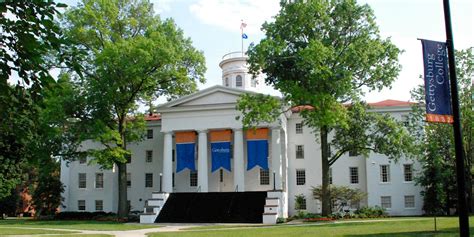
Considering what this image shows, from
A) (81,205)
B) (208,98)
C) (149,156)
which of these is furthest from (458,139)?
(81,205)

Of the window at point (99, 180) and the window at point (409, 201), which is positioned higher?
the window at point (99, 180)

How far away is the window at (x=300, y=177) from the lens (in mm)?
49934

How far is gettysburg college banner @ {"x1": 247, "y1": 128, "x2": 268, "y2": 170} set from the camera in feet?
147

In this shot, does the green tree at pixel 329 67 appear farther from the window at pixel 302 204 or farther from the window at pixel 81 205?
the window at pixel 81 205

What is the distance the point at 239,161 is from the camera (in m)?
44.9

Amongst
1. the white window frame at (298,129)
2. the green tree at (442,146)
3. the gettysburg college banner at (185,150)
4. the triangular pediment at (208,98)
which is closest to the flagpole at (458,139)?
the green tree at (442,146)

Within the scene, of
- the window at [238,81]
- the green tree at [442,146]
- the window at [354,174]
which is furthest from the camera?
the window at [238,81]

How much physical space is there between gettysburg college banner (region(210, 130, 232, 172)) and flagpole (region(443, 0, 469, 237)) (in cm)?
3600

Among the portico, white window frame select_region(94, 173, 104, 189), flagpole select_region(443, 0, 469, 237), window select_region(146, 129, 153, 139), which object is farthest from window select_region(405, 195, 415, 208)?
flagpole select_region(443, 0, 469, 237)

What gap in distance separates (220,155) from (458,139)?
120 ft

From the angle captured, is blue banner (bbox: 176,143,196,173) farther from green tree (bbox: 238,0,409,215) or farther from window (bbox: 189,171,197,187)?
green tree (bbox: 238,0,409,215)

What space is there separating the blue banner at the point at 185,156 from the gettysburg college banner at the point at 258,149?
17.1 feet

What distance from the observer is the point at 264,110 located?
120 ft

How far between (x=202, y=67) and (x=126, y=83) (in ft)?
24.4
